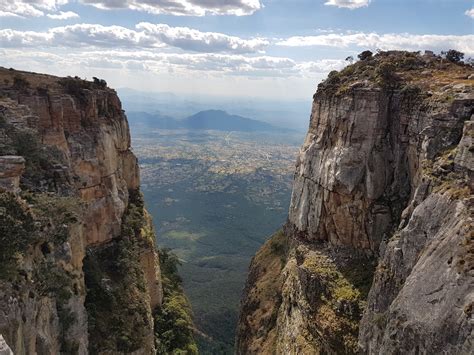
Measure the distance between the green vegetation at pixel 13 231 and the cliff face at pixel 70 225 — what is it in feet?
0.16

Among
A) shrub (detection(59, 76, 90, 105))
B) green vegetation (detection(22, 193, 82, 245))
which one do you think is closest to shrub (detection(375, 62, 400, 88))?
shrub (detection(59, 76, 90, 105))

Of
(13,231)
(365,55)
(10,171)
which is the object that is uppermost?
(365,55)

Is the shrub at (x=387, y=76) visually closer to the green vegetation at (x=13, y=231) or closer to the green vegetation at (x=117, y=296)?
the green vegetation at (x=117, y=296)

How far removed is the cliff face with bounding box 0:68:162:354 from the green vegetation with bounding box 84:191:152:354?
0.29ft

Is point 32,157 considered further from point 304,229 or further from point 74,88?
point 304,229

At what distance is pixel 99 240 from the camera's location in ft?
135

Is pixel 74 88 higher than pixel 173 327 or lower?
higher

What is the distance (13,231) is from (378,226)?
28.7m

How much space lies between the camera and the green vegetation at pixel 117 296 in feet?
111

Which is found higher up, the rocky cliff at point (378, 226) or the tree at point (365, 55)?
the tree at point (365, 55)

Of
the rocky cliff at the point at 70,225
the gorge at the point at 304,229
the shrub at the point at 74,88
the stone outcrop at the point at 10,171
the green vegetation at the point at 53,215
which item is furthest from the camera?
the shrub at the point at 74,88

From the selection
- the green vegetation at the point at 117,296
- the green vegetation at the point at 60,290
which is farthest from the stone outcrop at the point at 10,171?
the green vegetation at the point at 117,296

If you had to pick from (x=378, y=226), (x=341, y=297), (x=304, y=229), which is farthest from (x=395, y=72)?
(x=341, y=297)

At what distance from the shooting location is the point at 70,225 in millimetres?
26562
